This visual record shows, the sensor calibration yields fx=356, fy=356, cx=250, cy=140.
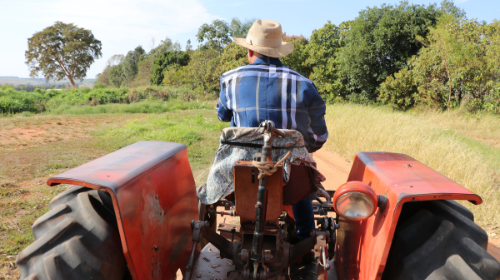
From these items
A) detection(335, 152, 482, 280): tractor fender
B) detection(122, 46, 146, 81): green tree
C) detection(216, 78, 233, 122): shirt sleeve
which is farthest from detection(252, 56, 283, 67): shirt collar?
detection(122, 46, 146, 81): green tree

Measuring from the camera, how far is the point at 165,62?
3628cm

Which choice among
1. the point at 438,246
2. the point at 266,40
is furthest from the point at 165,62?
the point at 438,246

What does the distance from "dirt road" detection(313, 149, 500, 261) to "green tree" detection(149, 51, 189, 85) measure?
30250 mm

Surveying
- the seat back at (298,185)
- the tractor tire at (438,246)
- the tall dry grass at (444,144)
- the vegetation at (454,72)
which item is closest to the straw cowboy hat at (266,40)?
the seat back at (298,185)

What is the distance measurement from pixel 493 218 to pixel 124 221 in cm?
475

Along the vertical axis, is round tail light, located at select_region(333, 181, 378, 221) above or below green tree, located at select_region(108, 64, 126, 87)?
above

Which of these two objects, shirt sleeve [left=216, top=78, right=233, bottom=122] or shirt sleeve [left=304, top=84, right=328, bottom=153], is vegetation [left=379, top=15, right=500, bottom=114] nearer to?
shirt sleeve [left=304, top=84, right=328, bottom=153]

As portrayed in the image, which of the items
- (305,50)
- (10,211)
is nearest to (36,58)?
(305,50)

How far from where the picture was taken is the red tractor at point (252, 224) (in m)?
1.56

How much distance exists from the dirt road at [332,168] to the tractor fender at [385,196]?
3136mm

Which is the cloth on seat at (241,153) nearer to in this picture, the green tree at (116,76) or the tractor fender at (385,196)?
the tractor fender at (385,196)

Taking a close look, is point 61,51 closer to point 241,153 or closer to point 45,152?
point 45,152

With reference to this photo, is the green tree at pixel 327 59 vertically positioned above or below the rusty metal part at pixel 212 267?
above

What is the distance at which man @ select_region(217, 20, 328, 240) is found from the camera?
7.27 feet
